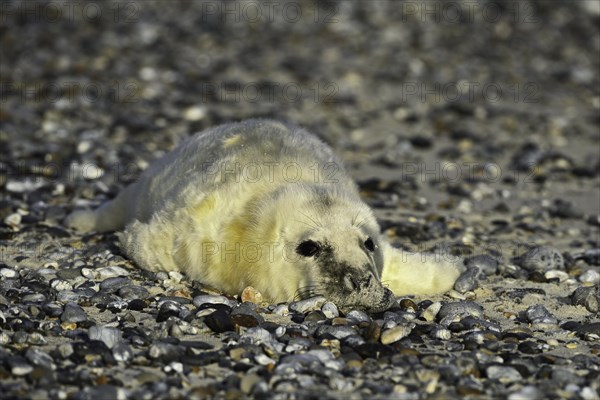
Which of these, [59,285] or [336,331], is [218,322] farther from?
[59,285]

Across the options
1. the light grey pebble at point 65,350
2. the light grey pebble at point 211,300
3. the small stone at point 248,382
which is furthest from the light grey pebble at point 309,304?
the light grey pebble at point 65,350

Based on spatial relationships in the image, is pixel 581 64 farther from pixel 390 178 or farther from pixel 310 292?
pixel 310 292

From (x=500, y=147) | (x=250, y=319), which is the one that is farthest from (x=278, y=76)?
(x=250, y=319)

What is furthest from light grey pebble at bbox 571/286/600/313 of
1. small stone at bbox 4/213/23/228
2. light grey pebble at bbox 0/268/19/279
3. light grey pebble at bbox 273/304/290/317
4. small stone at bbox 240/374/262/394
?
small stone at bbox 4/213/23/228

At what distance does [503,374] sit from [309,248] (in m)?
1.41

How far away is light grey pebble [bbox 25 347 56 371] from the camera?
14.0 ft

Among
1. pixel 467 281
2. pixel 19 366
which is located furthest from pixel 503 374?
pixel 19 366

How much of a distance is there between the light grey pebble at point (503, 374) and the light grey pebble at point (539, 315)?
997 millimetres

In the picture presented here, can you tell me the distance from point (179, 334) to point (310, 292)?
0.86 meters

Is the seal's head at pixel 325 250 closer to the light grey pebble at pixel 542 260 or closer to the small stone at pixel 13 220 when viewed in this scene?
the light grey pebble at pixel 542 260

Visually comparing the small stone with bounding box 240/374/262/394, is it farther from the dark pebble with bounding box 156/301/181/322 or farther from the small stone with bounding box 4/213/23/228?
the small stone with bounding box 4/213/23/228

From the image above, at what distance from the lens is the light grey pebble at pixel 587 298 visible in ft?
18.8

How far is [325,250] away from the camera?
533cm

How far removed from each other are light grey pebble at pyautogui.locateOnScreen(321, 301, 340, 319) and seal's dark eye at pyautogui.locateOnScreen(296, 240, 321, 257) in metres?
0.31
